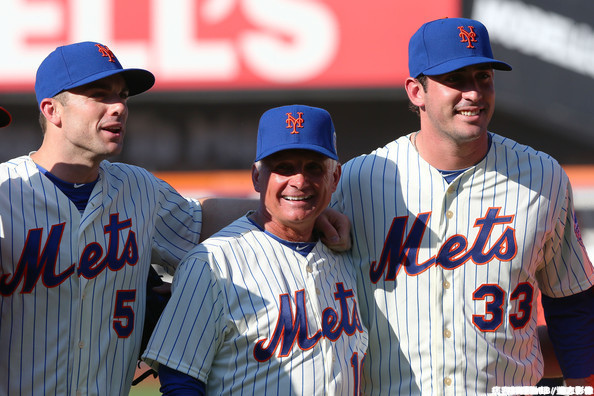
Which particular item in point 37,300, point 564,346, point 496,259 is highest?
point 496,259

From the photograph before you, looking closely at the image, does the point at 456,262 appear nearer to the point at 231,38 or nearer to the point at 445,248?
the point at 445,248

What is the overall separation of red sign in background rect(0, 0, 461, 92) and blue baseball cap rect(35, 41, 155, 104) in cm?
475

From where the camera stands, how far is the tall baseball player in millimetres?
2479

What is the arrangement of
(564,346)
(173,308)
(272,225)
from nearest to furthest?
(173,308), (272,225), (564,346)

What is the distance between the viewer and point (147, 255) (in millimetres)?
2604

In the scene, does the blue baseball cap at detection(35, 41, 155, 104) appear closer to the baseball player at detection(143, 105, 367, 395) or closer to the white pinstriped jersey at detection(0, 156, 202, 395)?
the white pinstriped jersey at detection(0, 156, 202, 395)

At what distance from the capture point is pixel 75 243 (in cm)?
241

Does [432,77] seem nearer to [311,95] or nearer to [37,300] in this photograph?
[37,300]

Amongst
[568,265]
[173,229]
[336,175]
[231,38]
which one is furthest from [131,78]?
[231,38]

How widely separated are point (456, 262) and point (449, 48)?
64cm

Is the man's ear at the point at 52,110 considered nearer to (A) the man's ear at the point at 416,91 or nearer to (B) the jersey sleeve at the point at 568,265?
(A) the man's ear at the point at 416,91

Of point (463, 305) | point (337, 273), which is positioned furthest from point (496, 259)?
point (337, 273)

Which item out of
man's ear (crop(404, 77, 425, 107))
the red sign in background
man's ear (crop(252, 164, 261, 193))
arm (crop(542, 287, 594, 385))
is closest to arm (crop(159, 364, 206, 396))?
man's ear (crop(252, 164, 261, 193))

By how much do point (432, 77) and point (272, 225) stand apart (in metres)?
0.67
